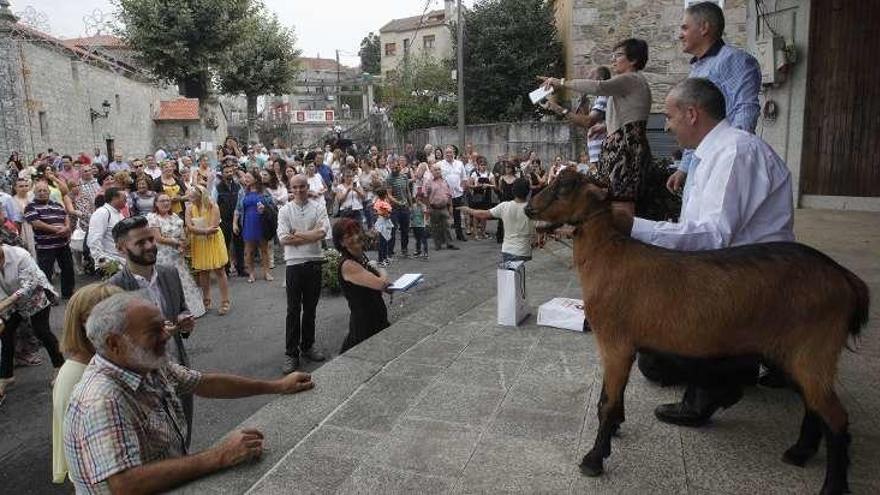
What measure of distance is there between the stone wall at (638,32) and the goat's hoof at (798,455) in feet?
49.7

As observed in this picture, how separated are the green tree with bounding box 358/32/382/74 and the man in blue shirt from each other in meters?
85.2

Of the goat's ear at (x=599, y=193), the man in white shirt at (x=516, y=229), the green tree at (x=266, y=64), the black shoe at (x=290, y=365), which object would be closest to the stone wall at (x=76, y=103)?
the green tree at (x=266, y=64)

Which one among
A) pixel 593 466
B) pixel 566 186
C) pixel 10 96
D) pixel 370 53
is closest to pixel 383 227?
pixel 566 186

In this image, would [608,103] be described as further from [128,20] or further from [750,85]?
[128,20]

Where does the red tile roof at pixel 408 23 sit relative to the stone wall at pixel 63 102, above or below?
above

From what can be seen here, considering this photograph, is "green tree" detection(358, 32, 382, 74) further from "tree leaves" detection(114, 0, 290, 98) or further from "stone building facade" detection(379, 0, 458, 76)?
"tree leaves" detection(114, 0, 290, 98)

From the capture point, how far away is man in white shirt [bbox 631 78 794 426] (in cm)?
268

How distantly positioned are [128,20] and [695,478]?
92.6 ft

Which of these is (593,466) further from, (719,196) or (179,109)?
(179,109)

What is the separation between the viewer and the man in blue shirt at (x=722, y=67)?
12.1ft

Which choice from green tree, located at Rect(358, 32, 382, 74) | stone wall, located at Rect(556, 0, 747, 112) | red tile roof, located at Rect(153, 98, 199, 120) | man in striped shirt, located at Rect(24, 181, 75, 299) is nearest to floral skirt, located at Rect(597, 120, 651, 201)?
man in striped shirt, located at Rect(24, 181, 75, 299)

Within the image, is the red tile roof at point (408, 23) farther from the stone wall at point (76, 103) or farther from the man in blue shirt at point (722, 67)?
the man in blue shirt at point (722, 67)

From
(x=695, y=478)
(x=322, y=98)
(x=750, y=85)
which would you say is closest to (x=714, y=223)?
(x=695, y=478)

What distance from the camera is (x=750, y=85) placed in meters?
3.68
